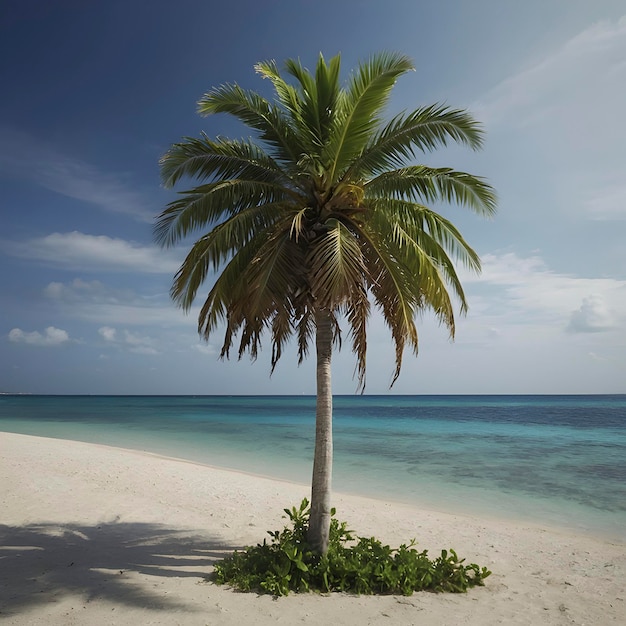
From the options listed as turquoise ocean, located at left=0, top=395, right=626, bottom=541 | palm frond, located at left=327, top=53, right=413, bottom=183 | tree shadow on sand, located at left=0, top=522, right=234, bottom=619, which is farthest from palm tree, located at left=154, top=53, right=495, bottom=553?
turquoise ocean, located at left=0, top=395, right=626, bottom=541

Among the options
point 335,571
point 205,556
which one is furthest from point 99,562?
point 335,571

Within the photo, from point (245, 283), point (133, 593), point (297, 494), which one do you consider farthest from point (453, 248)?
point (297, 494)

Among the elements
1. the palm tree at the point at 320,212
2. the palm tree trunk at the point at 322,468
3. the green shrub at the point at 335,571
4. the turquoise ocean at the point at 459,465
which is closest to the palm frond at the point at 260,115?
the palm tree at the point at 320,212

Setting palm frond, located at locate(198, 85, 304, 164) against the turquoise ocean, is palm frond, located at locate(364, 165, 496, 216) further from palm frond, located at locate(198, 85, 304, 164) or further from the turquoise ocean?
the turquoise ocean

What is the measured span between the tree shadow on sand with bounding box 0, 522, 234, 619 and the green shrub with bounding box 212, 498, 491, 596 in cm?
75

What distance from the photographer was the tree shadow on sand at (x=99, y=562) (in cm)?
566

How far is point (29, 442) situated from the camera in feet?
67.9

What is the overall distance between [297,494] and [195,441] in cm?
1620

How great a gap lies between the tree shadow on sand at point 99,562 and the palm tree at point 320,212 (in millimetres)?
2068

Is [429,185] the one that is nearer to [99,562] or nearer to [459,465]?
[99,562]

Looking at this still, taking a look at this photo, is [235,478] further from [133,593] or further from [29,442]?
[29,442]

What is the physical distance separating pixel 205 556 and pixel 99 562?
4.84 ft

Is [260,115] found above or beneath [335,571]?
above

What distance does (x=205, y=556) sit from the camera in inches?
294
